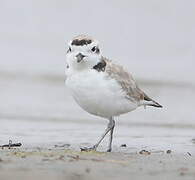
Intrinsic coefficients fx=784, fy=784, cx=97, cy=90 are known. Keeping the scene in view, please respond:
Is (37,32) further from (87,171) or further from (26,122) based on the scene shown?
(87,171)

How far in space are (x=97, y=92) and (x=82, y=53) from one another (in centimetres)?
48

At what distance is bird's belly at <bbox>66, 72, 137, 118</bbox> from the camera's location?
888 cm

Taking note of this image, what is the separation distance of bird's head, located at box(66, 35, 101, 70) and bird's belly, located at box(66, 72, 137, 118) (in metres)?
0.12

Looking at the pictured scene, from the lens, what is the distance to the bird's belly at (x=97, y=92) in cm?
888

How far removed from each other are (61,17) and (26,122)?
881 cm

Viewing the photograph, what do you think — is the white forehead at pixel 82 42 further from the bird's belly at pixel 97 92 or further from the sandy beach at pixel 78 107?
the sandy beach at pixel 78 107

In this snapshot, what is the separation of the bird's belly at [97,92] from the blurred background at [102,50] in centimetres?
148

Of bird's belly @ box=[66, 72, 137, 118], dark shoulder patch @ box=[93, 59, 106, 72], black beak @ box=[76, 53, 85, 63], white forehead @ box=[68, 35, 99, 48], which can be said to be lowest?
bird's belly @ box=[66, 72, 137, 118]

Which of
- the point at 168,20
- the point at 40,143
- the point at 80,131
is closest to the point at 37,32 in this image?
the point at 168,20

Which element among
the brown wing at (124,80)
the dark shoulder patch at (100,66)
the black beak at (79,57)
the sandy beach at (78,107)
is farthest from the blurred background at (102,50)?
the black beak at (79,57)

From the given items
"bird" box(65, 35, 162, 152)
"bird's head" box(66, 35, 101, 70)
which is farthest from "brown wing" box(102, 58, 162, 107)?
"bird's head" box(66, 35, 101, 70)

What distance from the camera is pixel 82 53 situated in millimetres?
8758

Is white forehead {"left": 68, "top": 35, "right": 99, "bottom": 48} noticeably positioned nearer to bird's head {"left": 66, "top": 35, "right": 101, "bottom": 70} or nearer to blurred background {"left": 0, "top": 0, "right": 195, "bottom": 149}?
bird's head {"left": 66, "top": 35, "right": 101, "bottom": 70}

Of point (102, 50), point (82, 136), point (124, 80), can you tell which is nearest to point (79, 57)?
point (124, 80)
